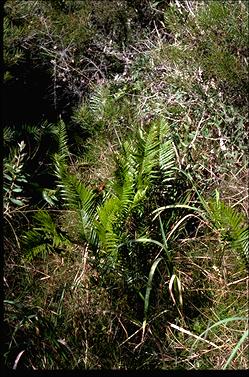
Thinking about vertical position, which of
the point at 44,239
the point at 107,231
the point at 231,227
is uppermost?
the point at 231,227

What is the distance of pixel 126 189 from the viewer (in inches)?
127

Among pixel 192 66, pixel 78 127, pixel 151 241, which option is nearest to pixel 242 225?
pixel 151 241

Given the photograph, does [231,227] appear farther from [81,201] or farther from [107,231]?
[81,201]

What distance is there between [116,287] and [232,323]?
1.77ft

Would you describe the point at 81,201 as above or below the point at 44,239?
above

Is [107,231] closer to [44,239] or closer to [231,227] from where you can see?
[44,239]

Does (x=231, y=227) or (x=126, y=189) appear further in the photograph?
(x=126, y=189)

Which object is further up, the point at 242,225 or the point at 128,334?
the point at 242,225

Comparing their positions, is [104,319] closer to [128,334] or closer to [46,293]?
[128,334]

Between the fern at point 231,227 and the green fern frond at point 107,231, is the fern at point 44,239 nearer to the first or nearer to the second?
the green fern frond at point 107,231

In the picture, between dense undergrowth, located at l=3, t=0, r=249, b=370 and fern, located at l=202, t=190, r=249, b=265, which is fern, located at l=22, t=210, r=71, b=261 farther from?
fern, located at l=202, t=190, r=249, b=265

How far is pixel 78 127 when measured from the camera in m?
4.39

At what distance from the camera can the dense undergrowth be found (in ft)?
9.30

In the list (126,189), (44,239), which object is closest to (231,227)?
(126,189)
